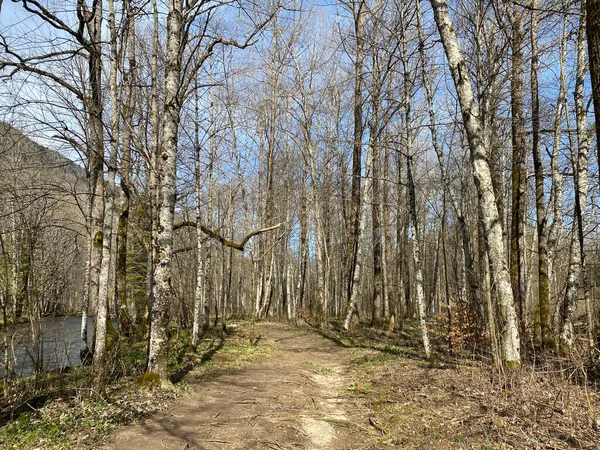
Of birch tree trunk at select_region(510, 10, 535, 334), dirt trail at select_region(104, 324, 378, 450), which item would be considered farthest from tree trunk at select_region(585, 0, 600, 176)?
birch tree trunk at select_region(510, 10, 535, 334)

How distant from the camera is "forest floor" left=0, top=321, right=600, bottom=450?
406 centimetres

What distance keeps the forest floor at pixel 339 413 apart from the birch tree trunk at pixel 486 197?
0.49 meters

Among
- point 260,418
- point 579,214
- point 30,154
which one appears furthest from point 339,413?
point 30,154

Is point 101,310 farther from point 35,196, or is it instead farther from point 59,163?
point 59,163

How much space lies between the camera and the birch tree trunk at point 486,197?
573cm

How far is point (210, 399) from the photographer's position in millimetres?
5934

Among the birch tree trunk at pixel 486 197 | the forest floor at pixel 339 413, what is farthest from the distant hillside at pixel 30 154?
the birch tree trunk at pixel 486 197

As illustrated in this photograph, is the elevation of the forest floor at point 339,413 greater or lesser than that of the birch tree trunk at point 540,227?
lesser

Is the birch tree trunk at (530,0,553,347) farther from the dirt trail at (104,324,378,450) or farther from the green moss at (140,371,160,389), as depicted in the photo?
the green moss at (140,371,160,389)

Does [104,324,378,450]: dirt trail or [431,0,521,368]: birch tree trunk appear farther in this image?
[431,0,521,368]: birch tree trunk

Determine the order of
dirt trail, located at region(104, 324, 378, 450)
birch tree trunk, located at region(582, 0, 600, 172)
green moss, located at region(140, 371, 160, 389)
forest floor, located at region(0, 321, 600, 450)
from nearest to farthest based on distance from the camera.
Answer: birch tree trunk, located at region(582, 0, 600, 172) < forest floor, located at region(0, 321, 600, 450) < dirt trail, located at region(104, 324, 378, 450) < green moss, located at region(140, 371, 160, 389)

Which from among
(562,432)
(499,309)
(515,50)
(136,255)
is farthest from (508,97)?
(136,255)

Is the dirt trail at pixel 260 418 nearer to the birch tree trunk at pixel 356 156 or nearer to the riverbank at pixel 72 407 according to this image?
the riverbank at pixel 72 407

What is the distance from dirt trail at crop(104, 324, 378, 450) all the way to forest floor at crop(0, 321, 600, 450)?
0.02m
